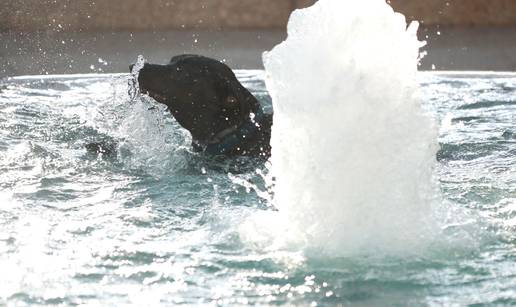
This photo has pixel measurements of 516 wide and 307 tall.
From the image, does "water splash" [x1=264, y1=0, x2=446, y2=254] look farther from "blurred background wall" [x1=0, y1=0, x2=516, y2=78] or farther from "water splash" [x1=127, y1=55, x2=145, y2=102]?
"blurred background wall" [x1=0, y1=0, x2=516, y2=78]

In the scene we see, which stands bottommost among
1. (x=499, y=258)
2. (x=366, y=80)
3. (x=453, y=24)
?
(x=499, y=258)

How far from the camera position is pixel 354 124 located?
3908 mm

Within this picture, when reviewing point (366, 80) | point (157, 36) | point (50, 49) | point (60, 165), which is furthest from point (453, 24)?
point (366, 80)

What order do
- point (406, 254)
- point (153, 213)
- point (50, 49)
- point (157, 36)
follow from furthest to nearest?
point (157, 36) → point (50, 49) → point (153, 213) → point (406, 254)

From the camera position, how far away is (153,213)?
444cm

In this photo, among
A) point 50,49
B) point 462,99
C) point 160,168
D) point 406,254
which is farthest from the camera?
point 50,49

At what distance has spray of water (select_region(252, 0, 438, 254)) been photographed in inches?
153

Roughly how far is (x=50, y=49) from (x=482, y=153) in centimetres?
677

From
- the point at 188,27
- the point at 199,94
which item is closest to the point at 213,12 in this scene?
the point at 188,27

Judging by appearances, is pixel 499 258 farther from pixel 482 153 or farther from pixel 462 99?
pixel 462 99

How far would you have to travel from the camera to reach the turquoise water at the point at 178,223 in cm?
342

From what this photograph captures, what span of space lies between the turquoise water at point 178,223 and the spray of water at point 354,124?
206 millimetres

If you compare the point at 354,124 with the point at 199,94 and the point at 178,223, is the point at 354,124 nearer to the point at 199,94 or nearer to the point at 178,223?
the point at 178,223

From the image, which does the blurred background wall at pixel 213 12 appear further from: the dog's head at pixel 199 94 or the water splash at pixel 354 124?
the water splash at pixel 354 124
